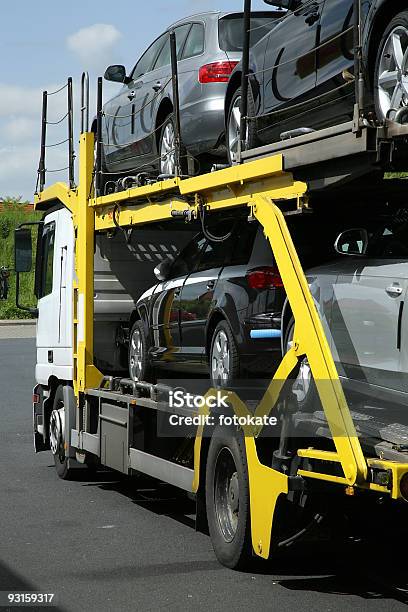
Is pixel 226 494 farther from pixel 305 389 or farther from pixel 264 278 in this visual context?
pixel 264 278

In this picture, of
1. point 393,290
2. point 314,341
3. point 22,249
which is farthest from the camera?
point 22,249

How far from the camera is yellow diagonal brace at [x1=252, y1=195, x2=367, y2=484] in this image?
19.3 feet

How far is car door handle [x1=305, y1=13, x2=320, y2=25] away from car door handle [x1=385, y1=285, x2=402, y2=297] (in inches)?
82.0

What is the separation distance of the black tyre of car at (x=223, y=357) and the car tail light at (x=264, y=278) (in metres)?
0.39

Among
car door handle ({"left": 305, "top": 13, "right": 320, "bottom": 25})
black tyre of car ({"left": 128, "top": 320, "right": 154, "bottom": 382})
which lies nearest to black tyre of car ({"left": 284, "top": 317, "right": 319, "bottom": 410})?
car door handle ({"left": 305, "top": 13, "right": 320, "bottom": 25})

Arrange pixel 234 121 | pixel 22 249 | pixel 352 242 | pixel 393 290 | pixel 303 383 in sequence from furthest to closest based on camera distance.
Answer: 1. pixel 22 249
2. pixel 234 121
3. pixel 352 242
4. pixel 303 383
5. pixel 393 290

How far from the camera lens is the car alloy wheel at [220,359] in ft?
25.9

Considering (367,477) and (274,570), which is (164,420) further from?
(367,477)

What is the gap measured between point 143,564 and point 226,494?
0.69 m

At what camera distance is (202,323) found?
27.9 feet

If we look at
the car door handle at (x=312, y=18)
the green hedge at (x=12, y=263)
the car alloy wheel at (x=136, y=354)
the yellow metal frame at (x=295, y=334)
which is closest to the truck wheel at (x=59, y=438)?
the car alloy wheel at (x=136, y=354)

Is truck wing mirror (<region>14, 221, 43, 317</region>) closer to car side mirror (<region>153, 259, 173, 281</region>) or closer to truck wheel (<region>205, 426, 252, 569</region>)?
car side mirror (<region>153, 259, 173, 281</region>)

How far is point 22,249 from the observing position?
38.3 ft

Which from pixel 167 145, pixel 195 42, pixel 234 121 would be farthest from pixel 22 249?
pixel 234 121
